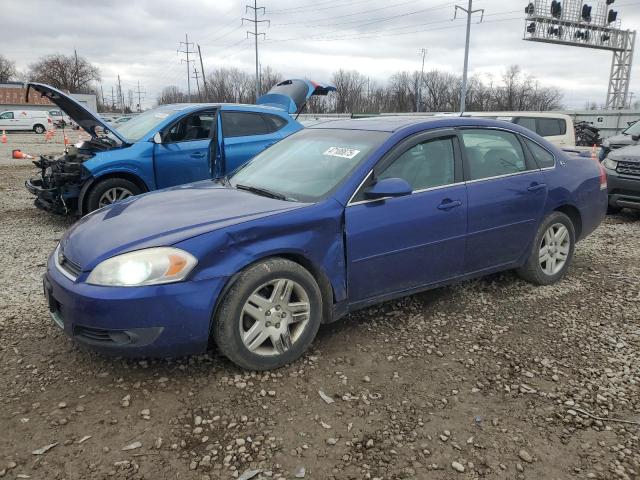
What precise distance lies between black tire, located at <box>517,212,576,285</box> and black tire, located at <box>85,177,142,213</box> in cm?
489

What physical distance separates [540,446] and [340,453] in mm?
1005

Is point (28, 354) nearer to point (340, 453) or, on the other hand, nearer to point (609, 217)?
point (340, 453)

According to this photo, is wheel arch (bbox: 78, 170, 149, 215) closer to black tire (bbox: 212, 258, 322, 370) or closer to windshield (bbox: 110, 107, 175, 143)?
windshield (bbox: 110, 107, 175, 143)

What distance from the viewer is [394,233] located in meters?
3.47

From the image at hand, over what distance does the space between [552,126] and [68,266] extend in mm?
10367

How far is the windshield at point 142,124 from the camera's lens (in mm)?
6855

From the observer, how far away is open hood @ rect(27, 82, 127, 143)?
20.4 feet

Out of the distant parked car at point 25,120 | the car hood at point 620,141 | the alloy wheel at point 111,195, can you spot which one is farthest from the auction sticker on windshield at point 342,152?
the distant parked car at point 25,120

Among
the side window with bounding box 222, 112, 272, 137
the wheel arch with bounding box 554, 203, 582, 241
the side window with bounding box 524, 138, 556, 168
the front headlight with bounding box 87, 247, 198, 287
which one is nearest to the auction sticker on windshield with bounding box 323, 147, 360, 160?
the front headlight with bounding box 87, 247, 198, 287

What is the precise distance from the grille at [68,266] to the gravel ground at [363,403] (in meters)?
0.61

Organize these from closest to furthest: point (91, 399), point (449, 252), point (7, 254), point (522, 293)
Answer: point (91, 399), point (449, 252), point (522, 293), point (7, 254)

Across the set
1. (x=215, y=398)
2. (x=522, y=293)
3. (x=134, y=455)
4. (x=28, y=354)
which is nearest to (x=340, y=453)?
(x=215, y=398)

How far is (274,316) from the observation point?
3066 mm

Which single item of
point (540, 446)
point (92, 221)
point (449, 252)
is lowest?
point (540, 446)
